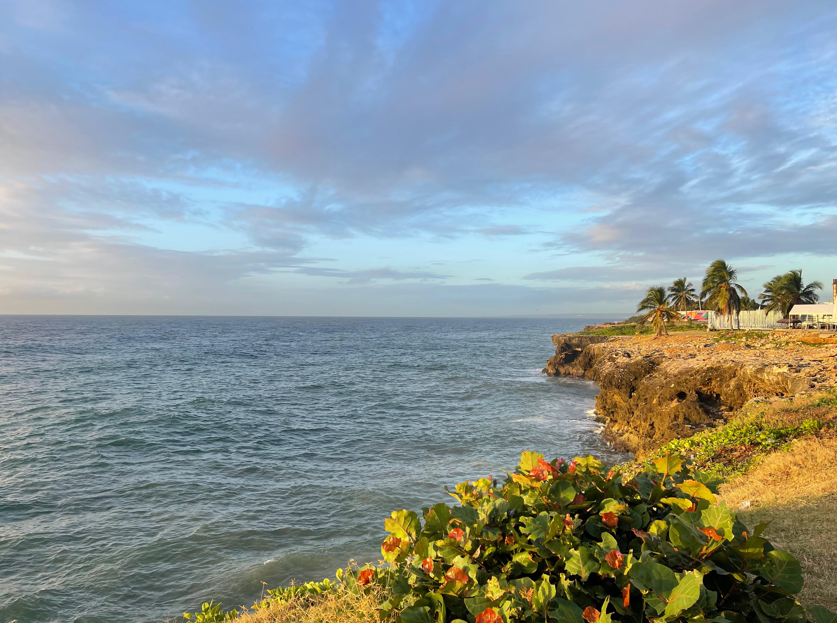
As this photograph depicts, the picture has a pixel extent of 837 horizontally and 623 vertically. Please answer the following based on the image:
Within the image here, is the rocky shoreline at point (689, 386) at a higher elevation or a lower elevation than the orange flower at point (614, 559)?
lower

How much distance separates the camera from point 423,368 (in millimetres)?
48406

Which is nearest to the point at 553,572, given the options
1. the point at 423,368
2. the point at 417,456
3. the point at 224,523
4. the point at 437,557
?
the point at 437,557

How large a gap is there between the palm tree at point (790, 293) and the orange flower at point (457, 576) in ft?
231

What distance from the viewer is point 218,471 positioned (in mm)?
16547

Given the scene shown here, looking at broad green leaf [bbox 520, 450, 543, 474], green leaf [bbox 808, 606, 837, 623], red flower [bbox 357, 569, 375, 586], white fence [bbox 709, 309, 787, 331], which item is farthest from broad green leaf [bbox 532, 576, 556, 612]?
white fence [bbox 709, 309, 787, 331]

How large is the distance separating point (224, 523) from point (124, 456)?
330 inches

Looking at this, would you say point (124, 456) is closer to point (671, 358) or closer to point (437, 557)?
point (437, 557)

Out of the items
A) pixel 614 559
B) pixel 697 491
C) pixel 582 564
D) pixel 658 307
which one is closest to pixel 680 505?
pixel 697 491

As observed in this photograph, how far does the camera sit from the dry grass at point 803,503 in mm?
4459

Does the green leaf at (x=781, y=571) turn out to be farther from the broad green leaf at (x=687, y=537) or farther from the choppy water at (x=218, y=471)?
the choppy water at (x=218, y=471)

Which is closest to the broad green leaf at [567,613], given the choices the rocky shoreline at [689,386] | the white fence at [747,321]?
the rocky shoreline at [689,386]

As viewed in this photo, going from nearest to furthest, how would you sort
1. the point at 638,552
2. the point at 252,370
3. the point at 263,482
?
the point at 638,552 → the point at 263,482 → the point at 252,370

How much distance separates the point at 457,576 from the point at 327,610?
1.99 meters

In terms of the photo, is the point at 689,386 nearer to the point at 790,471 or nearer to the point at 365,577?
the point at 790,471
